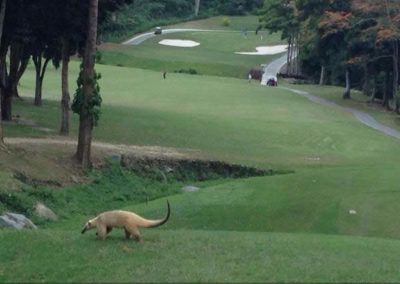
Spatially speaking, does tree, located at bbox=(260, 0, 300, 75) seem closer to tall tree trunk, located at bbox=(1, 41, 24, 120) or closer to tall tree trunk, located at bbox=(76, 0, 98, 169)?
tall tree trunk, located at bbox=(1, 41, 24, 120)

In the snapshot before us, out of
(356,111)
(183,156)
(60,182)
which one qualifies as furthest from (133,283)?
(356,111)

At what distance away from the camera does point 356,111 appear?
62938 mm

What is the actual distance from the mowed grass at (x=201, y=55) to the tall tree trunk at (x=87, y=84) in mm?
66115

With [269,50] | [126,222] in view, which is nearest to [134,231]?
[126,222]

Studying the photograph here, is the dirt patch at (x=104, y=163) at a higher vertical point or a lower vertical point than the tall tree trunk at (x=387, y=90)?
lower

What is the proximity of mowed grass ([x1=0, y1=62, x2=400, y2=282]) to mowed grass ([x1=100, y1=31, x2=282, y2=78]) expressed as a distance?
135ft

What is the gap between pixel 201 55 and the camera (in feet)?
353

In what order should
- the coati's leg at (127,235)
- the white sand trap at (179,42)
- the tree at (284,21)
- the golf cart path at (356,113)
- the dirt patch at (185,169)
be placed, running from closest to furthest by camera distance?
the coati's leg at (127,235) → the dirt patch at (185,169) → the golf cart path at (356,113) → the tree at (284,21) → the white sand trap at (179,42)

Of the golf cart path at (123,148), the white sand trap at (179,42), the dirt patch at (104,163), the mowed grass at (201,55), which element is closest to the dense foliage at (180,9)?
the mowed grass at (201,55)

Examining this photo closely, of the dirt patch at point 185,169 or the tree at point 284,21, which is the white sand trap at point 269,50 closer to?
the tree at point 284,21

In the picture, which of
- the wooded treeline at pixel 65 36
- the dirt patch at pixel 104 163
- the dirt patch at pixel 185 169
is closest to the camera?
the dirt patch at pixel 104 163

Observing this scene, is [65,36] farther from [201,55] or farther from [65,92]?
[201,55]

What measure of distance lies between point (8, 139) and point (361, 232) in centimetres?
1422

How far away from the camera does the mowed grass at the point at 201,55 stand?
3839 inches
